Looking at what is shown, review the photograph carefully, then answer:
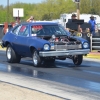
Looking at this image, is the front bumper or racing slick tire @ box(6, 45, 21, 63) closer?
the front bumper

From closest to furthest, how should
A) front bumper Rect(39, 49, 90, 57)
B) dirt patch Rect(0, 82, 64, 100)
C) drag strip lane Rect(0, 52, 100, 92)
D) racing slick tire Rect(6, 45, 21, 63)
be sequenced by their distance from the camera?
1. dirt patch Rect(0, 82, 64, 100)
2. drag strip lane Rect(0, 52, 100, 92)
3. front bumper Rect(39, 49, 90, 57)
4. racing slick tire Rect(6, 45, 21, 63)

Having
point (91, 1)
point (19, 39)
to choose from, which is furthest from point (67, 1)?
point (19, 39)

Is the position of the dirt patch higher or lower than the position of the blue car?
lower

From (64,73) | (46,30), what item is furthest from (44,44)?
(64,73)

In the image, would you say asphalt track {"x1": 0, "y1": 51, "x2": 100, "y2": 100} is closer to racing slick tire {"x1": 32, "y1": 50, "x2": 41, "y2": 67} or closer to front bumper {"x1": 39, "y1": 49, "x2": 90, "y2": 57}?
racing slick tire {"x1": 32, "y1": 50, "x2": 41, "y2": 67}

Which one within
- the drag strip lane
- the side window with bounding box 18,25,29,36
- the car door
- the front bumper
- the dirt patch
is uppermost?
the side window with bounding box 18,25,29,36

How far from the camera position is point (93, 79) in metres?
12.6

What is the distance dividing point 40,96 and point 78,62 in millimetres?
7507

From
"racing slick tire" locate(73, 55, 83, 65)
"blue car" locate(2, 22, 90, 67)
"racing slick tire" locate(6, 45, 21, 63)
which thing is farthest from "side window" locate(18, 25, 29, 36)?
"racing slick tire" locate(73, 55, 83, 65)

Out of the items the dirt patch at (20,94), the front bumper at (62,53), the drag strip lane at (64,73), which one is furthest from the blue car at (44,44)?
the dirt patch at (20,94)

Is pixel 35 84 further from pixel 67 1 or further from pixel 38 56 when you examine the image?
pixel 67 1

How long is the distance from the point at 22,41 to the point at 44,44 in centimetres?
159

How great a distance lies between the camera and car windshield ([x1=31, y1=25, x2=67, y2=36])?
54.5 feet

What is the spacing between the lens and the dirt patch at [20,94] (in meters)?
9.09
